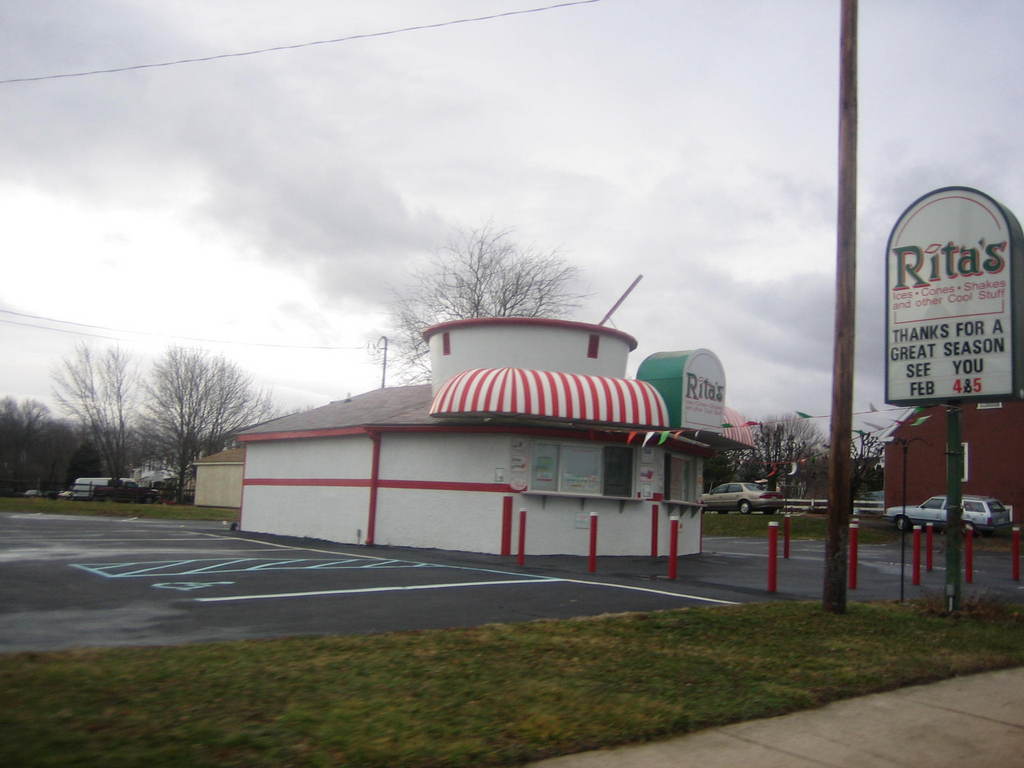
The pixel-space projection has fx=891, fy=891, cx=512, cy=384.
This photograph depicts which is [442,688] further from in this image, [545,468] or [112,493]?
[112,493]

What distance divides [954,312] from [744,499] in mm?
34558

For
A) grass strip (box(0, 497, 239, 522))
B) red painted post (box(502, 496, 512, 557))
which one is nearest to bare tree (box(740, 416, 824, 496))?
grass strip (box(0, 497, 239, 522))

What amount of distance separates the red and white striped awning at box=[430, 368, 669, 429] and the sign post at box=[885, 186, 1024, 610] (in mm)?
6344

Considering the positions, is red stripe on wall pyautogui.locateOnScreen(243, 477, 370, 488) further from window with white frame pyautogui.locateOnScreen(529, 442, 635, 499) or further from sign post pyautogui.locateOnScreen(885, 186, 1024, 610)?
sign post pyautogui.locateOnScreen(885, 186, 1024, 610)

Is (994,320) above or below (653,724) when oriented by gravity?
above

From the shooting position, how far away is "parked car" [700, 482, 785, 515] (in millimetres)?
43812

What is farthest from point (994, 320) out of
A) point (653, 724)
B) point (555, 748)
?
point (555, 748)

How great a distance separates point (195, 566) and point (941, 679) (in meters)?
10.1

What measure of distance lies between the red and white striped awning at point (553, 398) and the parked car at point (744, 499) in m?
26.8

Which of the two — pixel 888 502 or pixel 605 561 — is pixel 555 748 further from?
pixel 888 502

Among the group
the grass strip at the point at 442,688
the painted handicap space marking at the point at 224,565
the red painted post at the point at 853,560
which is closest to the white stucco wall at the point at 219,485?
the painted handicap space marking at the point at 224,565

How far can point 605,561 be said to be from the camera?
665 inches

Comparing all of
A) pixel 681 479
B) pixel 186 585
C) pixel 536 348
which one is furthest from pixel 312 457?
pixel 186 585

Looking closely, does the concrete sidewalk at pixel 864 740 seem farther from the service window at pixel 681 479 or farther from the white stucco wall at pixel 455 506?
the service window at pixel 681 479
